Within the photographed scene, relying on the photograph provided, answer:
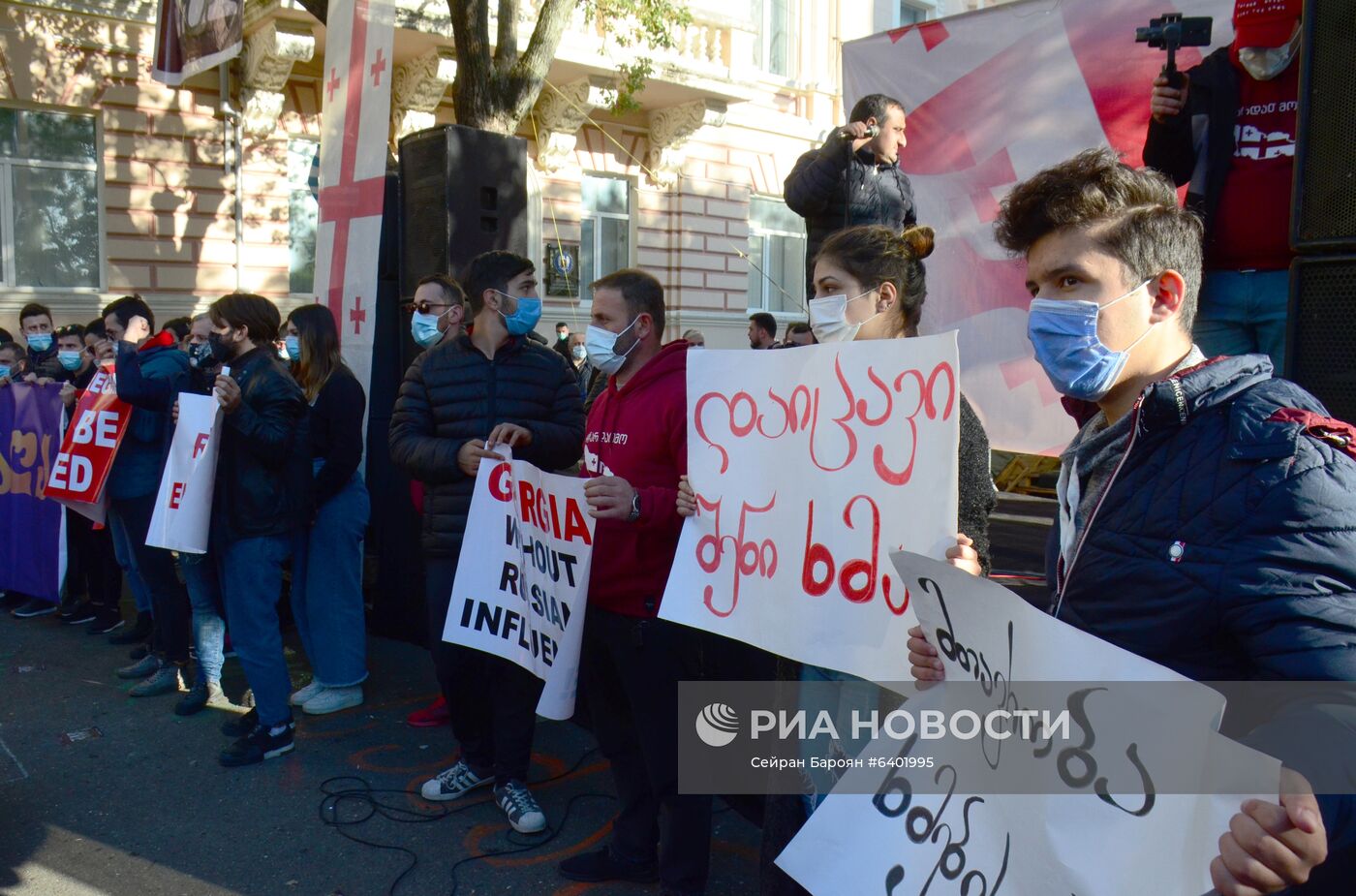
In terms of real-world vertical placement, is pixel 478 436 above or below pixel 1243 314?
below

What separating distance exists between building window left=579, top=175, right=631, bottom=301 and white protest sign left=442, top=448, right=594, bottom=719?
1389cm

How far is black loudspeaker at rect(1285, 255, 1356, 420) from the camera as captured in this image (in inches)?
97.9

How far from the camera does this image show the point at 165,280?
538 inches

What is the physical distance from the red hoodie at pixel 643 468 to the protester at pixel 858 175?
1187mm

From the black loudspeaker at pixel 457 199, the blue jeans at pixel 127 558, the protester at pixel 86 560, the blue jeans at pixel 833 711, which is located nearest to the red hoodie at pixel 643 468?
the blue jeans at pixel 833 711

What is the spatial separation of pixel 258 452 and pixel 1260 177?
384cm

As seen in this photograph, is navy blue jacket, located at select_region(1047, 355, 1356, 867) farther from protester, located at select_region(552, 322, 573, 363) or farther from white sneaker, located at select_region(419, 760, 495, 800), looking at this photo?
protester, located at select_region(552, 322, 573, 363)

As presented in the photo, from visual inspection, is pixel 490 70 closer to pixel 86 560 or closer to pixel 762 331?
pixel 762 331

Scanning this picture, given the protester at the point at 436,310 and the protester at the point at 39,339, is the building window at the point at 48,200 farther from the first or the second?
the protester at the point at 436,310

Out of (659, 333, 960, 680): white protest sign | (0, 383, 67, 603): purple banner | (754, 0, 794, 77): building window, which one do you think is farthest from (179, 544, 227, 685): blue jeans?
(754, 0, 794, 77): building window

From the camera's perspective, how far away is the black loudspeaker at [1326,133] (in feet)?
7.94

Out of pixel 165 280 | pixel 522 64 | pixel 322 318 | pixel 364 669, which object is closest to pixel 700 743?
pixel 364 669

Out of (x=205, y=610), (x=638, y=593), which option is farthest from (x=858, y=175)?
(x=205, y=610)

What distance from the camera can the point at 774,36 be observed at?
20656 millimetres
